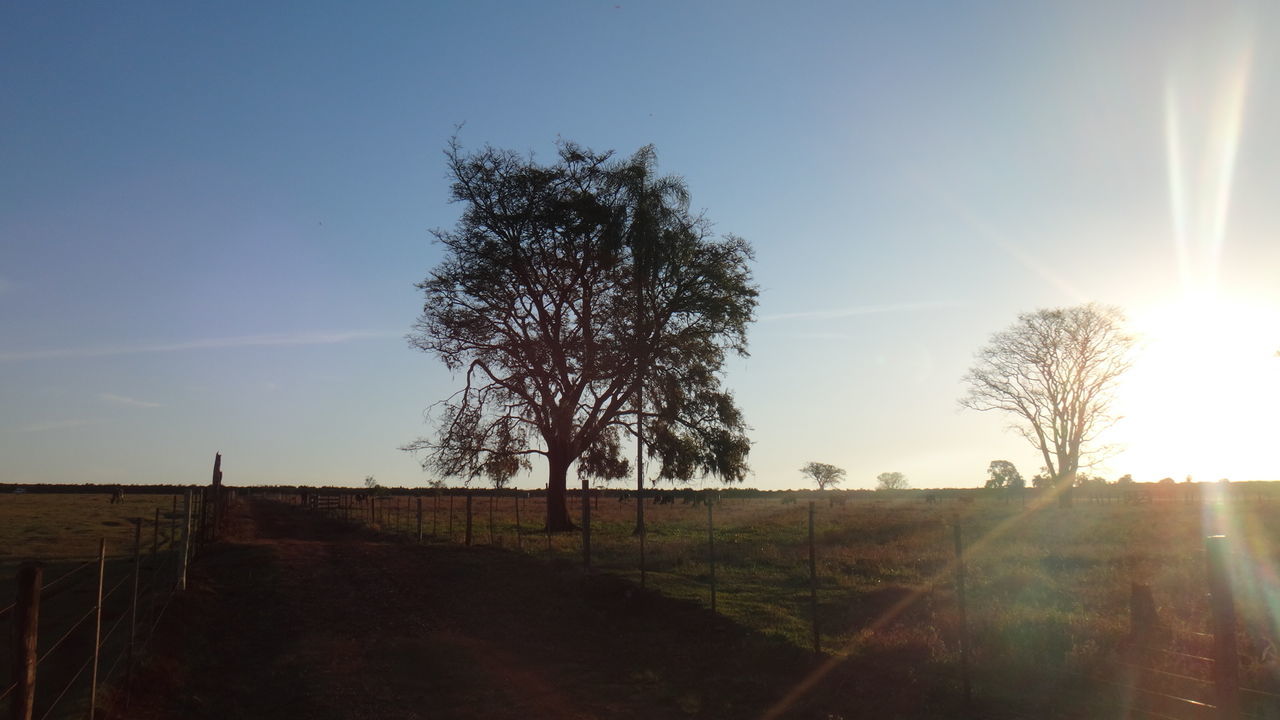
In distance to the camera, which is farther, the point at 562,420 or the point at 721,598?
the point at 562,420

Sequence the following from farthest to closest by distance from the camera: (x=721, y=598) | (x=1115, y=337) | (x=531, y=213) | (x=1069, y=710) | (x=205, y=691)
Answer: (x=1115, y=337) → (x=531, y=213) → (x=721, y=598) → (x=205, y=691) → (x=1069, y=710)

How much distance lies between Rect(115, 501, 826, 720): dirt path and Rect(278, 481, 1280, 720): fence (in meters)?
1.26

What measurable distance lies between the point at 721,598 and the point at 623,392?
1655 cm

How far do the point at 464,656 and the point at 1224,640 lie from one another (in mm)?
10364

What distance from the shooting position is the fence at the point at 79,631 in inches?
231

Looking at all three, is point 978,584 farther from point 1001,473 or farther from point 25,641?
point 1001,473

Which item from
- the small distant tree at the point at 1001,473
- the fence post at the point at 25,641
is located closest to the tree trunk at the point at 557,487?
the fence post at the point at 25,641

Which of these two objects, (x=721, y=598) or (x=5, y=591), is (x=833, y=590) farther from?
(x=5, y=591)

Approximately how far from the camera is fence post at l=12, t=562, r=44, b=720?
571 cm

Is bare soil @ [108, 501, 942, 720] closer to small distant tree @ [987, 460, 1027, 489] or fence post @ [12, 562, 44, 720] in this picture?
fence post @ [12, 562, 44, 720]

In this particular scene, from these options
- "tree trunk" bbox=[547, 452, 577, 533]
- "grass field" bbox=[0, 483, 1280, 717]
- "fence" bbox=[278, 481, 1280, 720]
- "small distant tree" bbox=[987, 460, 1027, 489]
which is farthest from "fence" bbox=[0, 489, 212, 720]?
"small distant tree" bbox=[987, 460, 1027, 489]

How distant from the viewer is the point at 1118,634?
1133cm

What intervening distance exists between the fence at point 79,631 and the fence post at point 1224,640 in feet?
26.5

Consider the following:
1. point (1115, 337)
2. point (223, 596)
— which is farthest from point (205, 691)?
point (1115, 337)
